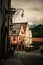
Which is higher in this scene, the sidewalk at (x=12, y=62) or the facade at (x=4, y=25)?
the facade at (x=4, y=25)

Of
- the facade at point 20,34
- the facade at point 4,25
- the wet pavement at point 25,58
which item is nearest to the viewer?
the wet pavement at point 25,58

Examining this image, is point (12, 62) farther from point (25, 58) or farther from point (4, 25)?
point (4, 25)

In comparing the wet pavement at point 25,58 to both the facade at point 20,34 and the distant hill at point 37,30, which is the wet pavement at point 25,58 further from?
the distant hill at point 37,30

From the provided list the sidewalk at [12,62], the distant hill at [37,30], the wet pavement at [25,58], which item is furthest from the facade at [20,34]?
the sidewalk at [12,62]

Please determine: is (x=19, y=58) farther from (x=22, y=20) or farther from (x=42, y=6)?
(x=42, y=6)

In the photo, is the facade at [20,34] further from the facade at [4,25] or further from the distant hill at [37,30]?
the facade at [4,25]

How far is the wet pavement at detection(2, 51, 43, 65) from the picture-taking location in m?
4.90

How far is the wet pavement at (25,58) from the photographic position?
4.90 metres

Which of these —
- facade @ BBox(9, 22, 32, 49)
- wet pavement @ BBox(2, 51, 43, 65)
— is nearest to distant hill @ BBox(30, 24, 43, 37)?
facade @ BBox(9, 22, 32, 49)

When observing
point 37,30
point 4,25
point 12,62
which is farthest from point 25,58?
point 4,25

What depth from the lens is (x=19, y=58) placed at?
5309mm

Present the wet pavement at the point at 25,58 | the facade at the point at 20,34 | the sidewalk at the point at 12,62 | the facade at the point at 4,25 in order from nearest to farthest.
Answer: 1. the sidewalk at the point at 12,62
2. the wet pavement at the point at 25,58
3. the facade at the point at 20,34
4. the facade at the point at 4,25

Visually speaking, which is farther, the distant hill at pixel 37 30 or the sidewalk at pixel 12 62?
the distant hill at pixel 37 30

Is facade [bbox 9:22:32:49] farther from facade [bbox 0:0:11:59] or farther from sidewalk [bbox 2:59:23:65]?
sidewalk [bbox 2:59:23:65]
